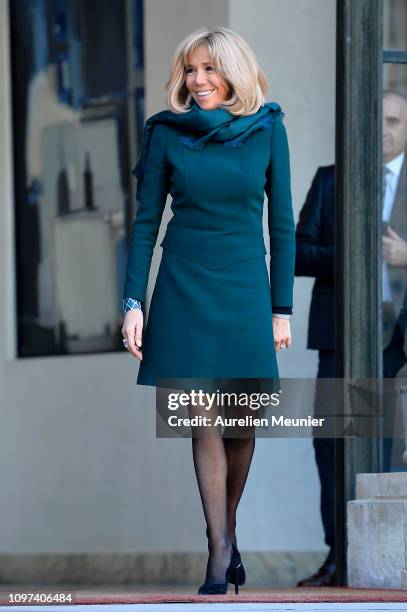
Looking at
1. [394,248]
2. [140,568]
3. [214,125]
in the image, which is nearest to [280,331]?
[214,125]

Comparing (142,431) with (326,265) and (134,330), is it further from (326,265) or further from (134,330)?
(134,330)

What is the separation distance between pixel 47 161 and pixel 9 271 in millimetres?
560

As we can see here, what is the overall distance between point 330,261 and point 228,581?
5.59ft

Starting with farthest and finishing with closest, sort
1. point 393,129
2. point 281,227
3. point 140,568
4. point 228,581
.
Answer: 1. point 140,568
2. point 393,129
3. point 281,227
4. point 228,581

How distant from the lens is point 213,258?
5035mm

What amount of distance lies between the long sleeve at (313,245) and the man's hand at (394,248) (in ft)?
0.80

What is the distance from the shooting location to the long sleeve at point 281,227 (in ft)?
16.9

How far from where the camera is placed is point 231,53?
5.02m

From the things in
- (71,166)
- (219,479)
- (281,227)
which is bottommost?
(219,479)

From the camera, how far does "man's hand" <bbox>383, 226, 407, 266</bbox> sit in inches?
244

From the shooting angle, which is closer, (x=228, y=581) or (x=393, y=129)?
(x=228, y=581)

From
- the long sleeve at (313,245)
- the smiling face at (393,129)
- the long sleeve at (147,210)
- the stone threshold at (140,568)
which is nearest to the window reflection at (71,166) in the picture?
the stone threshold at (140,568)

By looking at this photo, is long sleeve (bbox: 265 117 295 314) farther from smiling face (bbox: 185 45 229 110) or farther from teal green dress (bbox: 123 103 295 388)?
smiling face (bbox: 185 45 229 110)

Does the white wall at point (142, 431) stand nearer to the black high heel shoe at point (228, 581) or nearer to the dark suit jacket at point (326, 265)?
the dark suit jacket at point (326, 265)
